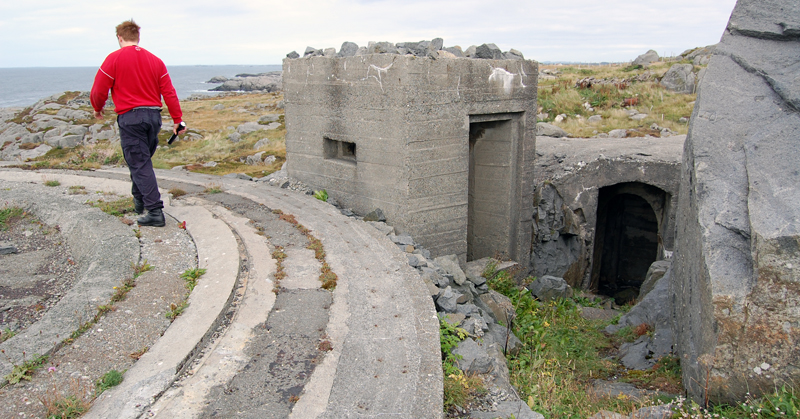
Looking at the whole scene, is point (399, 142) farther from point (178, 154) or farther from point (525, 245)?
point (178, 154)

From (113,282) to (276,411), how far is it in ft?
7.84

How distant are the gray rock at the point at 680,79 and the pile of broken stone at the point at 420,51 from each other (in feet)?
75.3

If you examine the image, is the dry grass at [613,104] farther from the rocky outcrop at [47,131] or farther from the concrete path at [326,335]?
the rocky outcrop at [47,131]

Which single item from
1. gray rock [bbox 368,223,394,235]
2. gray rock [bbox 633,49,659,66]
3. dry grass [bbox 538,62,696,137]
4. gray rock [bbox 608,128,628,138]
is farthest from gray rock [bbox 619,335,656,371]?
gray rock [bbox 633,49,659,66]

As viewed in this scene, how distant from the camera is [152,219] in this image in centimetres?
657

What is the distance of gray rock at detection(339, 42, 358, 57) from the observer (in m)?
9.05

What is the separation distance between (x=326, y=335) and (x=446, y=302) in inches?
68.9

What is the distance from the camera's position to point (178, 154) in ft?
71.5

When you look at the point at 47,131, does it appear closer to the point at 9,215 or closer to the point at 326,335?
the point at 9,215

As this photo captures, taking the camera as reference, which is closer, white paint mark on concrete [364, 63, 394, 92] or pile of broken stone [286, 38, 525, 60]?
white paint mark on concrete [364, 63, 394, 92]

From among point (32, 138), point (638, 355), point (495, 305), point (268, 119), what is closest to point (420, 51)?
point (495, 305)

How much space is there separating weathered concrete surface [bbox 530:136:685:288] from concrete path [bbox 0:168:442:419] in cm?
699

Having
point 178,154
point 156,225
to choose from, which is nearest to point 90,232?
point 156,225

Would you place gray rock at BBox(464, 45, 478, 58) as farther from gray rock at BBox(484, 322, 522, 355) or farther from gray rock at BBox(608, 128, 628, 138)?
gray rock at BBox(608, 128, 628, 138)
